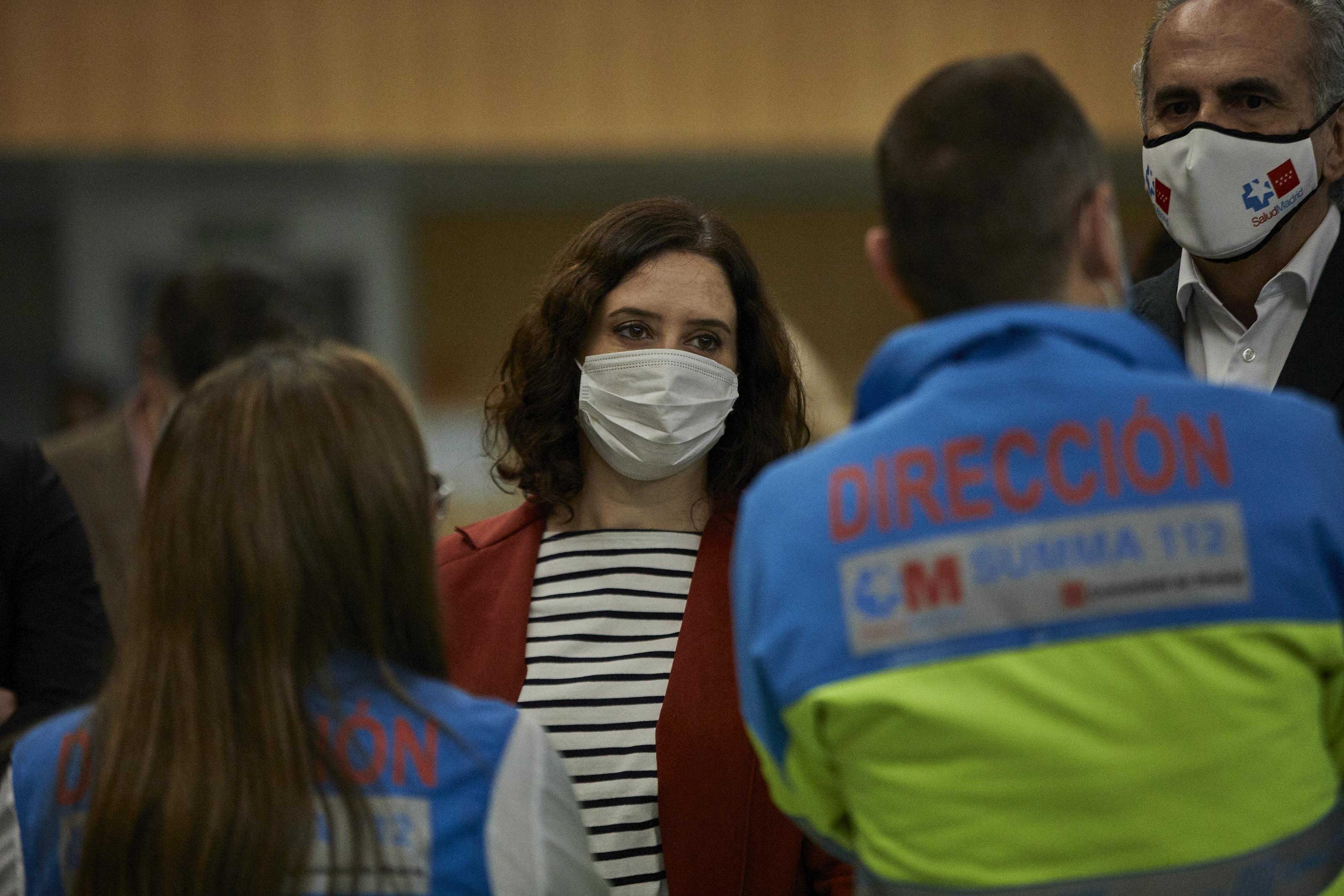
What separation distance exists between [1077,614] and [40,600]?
1652 mm

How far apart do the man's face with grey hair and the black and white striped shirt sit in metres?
1.06

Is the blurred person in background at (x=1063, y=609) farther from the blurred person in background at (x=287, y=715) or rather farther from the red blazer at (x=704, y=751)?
the red blazer at (x=704, y=751)

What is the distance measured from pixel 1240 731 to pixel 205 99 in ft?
20.6

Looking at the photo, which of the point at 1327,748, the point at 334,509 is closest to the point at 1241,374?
the point at 1327,748

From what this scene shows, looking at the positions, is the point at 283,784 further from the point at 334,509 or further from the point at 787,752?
the point at 787,752

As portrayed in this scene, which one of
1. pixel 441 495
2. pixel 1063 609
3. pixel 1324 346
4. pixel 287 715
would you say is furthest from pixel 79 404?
pixel 1063 609

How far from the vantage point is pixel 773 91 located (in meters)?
6.77

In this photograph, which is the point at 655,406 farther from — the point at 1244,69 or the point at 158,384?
the point at 158,384

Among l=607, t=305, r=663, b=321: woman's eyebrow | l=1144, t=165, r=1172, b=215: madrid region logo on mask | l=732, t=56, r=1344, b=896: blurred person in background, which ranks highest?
l=1144, t=165, r=1172, b=215: madrid region logo on mask

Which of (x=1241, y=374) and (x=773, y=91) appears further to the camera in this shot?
(x=773, y=91)

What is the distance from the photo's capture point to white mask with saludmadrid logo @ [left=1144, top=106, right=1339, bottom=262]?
1.97 metres

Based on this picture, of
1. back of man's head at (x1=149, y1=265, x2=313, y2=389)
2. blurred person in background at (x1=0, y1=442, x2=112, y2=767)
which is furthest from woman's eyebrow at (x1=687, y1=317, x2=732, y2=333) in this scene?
back of man's head at (x1=149, y1=265, x2=313, y2=389)

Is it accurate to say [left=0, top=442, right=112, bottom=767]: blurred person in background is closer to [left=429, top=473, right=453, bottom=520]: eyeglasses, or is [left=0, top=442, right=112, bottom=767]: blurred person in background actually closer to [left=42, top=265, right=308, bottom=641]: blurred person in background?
[left=429, top=473, right=453, bottom=520]: eyeglasses

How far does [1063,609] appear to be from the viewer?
121 cm
